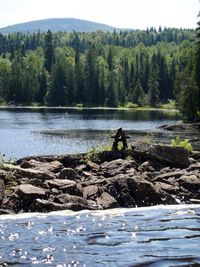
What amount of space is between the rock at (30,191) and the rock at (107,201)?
7.74 feet

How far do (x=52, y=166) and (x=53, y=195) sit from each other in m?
6.07

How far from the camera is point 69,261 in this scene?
552 inches

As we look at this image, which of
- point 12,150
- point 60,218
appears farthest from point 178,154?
point 12,150

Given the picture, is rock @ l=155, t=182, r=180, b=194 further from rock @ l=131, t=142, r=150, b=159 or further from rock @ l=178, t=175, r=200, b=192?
rock @ l=131, t=142, r=150, b=159

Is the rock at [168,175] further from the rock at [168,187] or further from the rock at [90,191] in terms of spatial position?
the rock at [90,191]

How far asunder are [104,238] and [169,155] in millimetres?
13897

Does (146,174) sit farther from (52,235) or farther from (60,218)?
(52,235)

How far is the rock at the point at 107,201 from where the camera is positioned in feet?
72.4

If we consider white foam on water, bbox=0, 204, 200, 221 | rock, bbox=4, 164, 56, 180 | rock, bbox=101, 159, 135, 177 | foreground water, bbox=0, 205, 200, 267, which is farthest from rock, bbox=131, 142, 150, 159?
foreground water, bbox=0, 205, 200, 267

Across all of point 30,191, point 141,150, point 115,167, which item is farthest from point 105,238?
point 141,150

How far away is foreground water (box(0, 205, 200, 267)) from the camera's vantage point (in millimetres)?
14141

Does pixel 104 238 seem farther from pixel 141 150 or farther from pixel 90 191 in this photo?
pixel 141 150

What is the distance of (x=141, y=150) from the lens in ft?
101

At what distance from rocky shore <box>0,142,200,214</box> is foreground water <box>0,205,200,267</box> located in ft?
4.53
